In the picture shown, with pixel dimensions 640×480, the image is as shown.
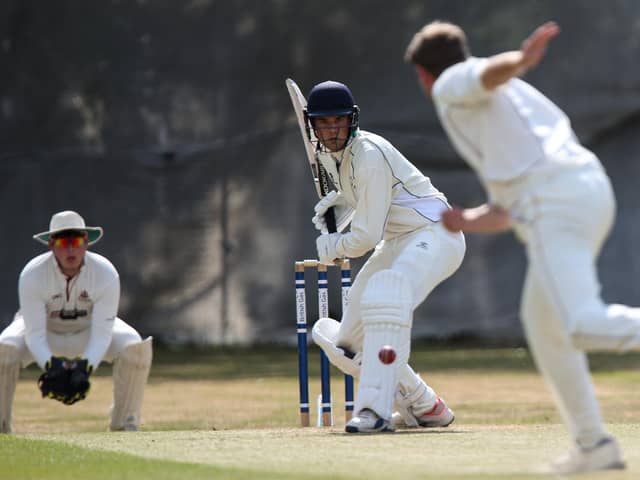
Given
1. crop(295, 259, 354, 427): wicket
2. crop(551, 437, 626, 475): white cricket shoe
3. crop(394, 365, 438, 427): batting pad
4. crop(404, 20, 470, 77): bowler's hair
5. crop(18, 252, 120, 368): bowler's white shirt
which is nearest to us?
crop(551, 437, 626, 475): white cricket shoe

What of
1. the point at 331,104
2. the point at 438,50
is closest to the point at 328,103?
the point at 331,104

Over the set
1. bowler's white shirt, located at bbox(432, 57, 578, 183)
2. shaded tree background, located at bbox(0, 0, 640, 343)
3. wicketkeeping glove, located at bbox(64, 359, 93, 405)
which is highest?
shaded tree background, located at bbox(0, 0, 640, 343)

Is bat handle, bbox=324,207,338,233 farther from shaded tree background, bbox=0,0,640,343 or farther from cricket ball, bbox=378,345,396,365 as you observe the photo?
shaded tree background, bbox=0,0,640,343

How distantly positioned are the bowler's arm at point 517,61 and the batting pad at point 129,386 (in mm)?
3906

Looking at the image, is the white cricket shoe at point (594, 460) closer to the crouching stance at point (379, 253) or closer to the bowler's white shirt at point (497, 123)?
the bowler's white shirt at point (497, 123)

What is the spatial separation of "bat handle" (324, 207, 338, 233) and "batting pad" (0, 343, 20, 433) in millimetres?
2133

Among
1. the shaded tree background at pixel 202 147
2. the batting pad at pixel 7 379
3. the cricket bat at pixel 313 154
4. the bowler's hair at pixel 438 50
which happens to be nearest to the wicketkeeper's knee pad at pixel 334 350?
the cricket bat at pixel 313 154

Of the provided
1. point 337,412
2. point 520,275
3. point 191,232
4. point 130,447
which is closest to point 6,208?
point 191,232

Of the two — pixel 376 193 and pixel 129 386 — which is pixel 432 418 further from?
pixel 129 386

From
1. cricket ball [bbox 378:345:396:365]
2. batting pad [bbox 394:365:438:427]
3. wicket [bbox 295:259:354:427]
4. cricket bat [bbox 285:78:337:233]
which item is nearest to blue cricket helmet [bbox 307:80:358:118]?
cricket bat [bbox 285:78:337:233]

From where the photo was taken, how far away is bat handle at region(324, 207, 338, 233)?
6.20 m

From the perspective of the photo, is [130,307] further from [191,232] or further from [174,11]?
[174,11]

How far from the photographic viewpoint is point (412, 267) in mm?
5793

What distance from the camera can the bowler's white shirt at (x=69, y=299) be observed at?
7.23 meters
